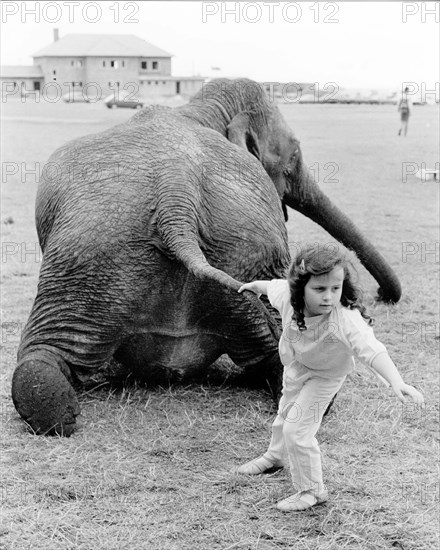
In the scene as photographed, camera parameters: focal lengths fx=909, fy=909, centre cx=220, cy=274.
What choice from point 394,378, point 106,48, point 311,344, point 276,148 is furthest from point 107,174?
point 106,48

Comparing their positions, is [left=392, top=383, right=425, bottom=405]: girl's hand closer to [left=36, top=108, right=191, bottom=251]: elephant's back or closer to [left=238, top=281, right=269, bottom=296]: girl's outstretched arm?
[left=238, top=281, right=269, bottom=296]: girl's outstretched arm

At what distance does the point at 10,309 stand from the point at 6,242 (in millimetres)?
3036

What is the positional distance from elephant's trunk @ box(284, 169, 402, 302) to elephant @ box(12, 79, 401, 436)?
1.60 m

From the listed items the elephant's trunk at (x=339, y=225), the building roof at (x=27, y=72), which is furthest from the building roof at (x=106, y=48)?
the elephant's trunk at (x=339, y=225)

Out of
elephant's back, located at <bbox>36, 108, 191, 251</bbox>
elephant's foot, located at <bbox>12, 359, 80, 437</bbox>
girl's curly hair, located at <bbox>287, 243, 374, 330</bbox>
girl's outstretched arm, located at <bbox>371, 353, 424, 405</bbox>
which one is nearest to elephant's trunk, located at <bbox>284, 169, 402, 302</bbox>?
elephant's back, located at <bbox>36, 108, 191, 251</bbox>

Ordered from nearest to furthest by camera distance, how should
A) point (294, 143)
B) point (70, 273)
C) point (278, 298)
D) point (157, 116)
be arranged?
point (278, 298)
point (70, 273)
point (157, 116)
point (294, 143)

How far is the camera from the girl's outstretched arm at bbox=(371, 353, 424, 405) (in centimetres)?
298

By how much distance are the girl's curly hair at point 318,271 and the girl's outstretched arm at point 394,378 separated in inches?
15.1

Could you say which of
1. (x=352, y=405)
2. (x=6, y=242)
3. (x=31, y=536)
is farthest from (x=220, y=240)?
(x=6, y=242)

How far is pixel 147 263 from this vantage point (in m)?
4.52

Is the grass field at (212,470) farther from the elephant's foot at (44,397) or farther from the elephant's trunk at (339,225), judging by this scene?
the elephant's trunk at (339,225)

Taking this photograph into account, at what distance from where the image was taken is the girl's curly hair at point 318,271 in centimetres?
346

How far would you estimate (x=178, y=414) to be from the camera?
4781 mm

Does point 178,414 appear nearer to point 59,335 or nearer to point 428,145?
point 59,335
